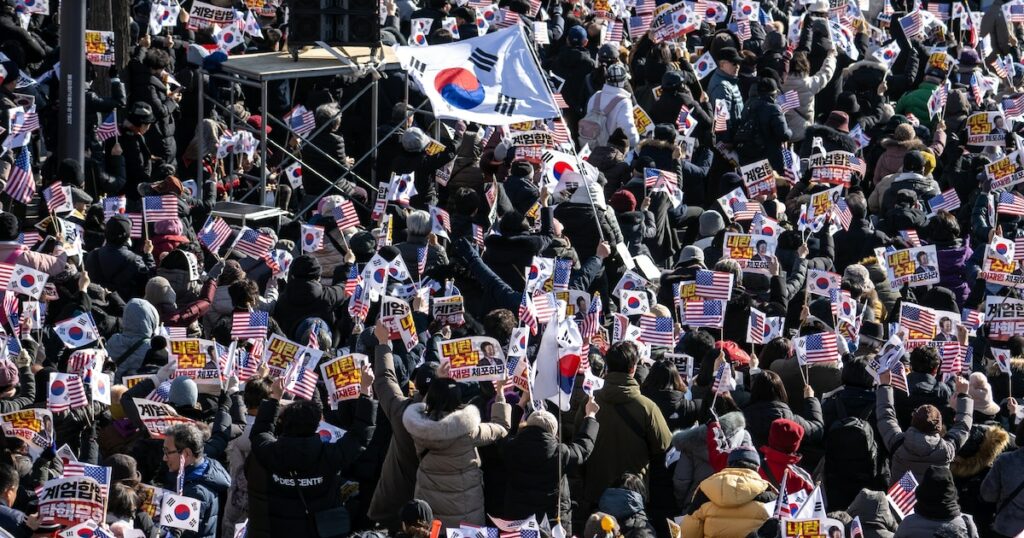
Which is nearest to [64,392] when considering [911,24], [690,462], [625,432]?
[625,432]

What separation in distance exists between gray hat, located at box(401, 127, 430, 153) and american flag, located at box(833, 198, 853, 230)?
3646mm

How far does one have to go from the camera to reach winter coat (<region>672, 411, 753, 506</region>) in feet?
35.1

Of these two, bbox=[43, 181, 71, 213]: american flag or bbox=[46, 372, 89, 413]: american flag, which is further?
bbox=[43, 181, 71, 213]: american flag

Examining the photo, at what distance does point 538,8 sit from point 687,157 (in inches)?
168

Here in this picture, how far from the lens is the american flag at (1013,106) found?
19.4 meters

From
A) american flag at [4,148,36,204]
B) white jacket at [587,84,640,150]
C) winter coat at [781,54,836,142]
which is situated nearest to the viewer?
american flag at [4,148,36,204]

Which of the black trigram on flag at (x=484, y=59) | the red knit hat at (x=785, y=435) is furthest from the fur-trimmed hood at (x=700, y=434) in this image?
the black trigram on flag at (x=484, y=59)

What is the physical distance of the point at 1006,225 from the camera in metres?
16.6

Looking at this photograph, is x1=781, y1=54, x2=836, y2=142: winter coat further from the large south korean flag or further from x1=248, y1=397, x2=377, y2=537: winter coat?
x1=248, y1=397, x2=377, y2=537: winter coat

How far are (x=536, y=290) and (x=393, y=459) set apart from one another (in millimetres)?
2517

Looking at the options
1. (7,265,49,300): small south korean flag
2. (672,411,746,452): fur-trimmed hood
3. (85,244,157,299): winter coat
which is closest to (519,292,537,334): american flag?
(672,411,746,452): fur-trimmed hood

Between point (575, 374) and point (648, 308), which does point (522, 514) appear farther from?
point (648, 308)

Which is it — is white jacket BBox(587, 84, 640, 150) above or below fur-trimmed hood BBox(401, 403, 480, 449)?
above

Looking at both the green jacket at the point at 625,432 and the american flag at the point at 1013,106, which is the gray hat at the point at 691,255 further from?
the american flag at the point at 1013,106
